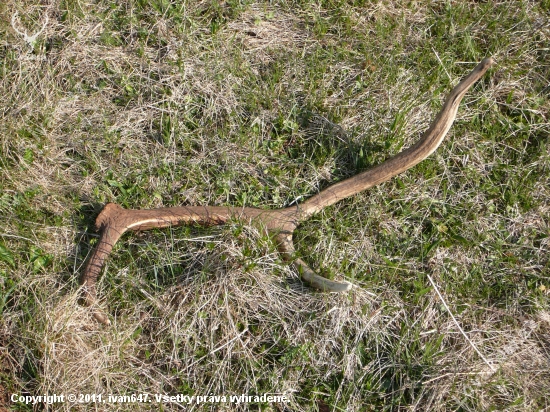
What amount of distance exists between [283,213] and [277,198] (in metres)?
0.19

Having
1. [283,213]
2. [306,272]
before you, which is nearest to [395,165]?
[283,213]

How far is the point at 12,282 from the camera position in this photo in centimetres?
305

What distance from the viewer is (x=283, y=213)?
3.29 metres

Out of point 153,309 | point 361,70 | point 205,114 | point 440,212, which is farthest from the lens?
point 361,70

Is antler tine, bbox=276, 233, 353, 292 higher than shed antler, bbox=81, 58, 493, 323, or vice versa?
shed antler, bbox=81, 58, 493, 323

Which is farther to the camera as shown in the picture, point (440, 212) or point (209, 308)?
point (440, 212)

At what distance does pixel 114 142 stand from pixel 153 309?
3.72ft

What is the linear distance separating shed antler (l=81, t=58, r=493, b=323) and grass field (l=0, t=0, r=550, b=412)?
78mm

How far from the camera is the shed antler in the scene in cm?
309

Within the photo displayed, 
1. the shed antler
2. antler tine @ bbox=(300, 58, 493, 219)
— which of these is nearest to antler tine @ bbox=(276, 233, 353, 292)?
the shed antler

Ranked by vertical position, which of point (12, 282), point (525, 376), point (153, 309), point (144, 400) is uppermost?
point (12, 282)

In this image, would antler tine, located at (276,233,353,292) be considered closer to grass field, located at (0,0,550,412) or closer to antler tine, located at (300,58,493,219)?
grass field, located at (0,0,550,412)

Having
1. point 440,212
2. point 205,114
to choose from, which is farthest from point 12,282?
point 440,212

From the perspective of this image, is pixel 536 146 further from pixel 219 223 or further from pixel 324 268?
pixel 219 223
